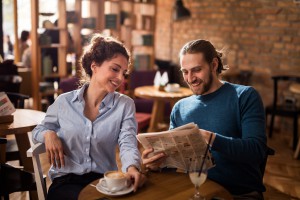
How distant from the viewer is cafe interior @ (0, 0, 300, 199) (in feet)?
14.9

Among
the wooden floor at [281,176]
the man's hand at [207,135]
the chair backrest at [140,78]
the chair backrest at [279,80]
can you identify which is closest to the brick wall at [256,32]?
the chair backrest at [279,80]

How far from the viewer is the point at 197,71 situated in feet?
6.17

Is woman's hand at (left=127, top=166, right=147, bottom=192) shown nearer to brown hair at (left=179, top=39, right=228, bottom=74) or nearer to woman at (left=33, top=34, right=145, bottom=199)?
woman at (left=33, top=34, right=145, bottom=199)

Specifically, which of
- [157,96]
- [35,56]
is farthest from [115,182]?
[35,56]

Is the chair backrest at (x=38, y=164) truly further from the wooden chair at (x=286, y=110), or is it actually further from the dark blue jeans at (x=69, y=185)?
the wooden chair at (x=286, y=110)

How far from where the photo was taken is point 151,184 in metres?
1.58

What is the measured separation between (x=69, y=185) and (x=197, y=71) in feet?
2.61

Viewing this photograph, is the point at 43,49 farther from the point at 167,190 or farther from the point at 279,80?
the point at 167,190

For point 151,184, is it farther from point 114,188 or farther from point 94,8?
point 94,8

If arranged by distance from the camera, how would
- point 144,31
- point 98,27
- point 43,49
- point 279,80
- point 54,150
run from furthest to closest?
point 144,31
point 98,27
point 43,49
point 279,80
point 54,150

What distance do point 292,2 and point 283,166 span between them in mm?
2248

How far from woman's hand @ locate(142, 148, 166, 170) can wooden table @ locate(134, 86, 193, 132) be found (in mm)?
2477

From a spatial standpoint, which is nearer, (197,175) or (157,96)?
(197,175)

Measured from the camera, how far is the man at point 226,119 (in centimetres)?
167
